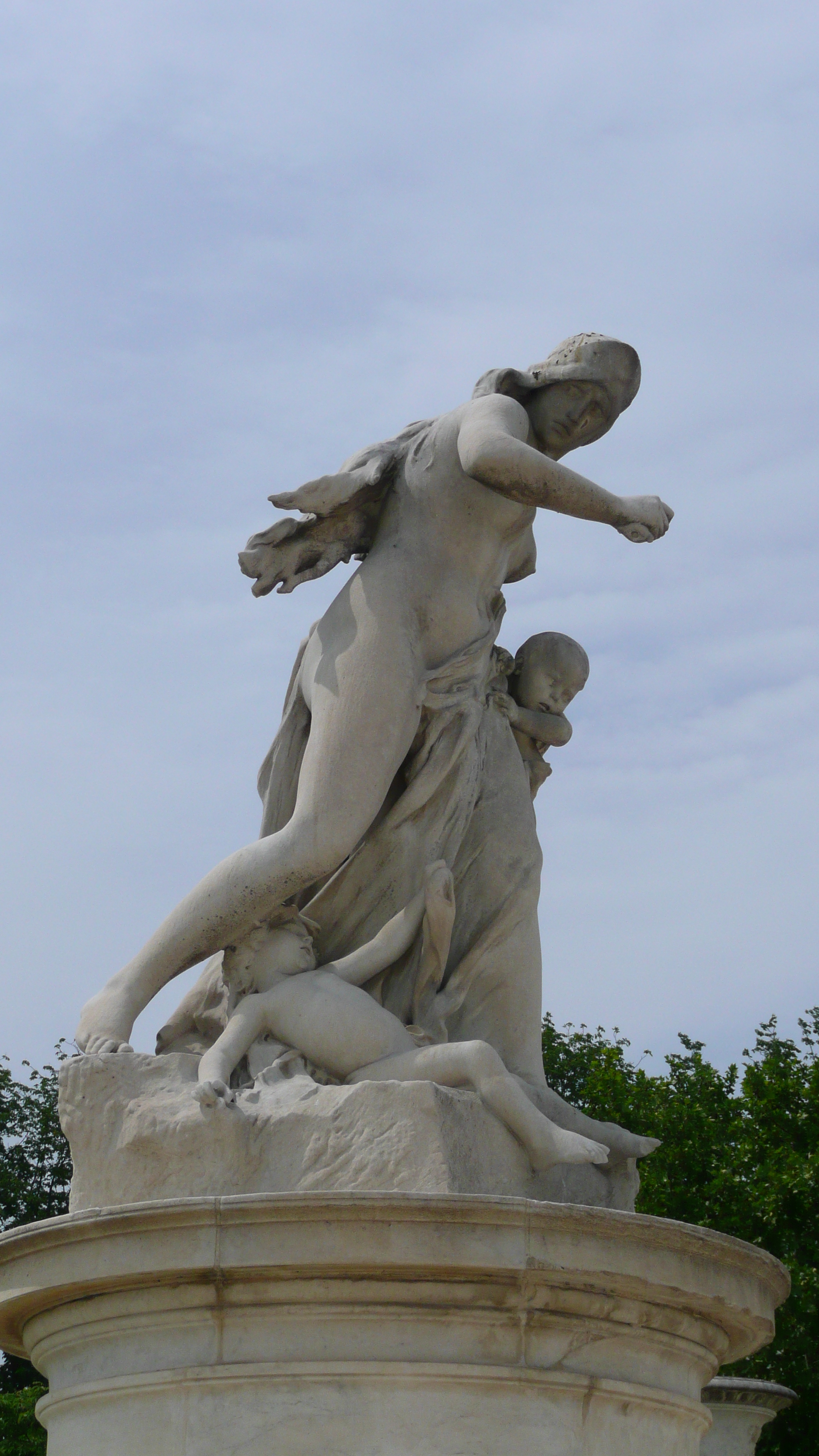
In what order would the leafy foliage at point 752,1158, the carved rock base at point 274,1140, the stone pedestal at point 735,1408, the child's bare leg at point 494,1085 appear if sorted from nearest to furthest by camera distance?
1. the carved rock base at point 274,1140
2. the child's bare leg at point 494,1085
3. the stone pedestal at point 735,1408
4. the leafy foliage at point 752,1158

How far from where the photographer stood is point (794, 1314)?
55.2 feet

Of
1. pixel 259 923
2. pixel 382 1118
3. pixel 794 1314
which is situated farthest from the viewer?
pixel 794 1314

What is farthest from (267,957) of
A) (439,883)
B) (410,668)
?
(410,668)

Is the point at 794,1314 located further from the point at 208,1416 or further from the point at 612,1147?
the point at 208,1416

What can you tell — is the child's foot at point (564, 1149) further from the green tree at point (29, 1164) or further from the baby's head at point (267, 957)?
the green tree at point (29, 1164)

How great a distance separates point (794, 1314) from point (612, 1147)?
35.9ft

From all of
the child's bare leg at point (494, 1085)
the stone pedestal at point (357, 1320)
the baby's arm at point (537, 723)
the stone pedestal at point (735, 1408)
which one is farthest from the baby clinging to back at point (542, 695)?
the stone pedestal at point (735, 1408)

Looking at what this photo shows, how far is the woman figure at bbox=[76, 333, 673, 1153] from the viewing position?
6.87 meters

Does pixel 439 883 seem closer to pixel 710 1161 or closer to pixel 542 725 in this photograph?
pixel 542 725

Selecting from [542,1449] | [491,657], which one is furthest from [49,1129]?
[542,1449]

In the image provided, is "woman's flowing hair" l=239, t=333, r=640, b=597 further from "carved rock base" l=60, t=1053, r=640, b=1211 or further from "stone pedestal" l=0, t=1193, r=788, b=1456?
"stone pedestal" l=0, t=1193, r=788, b=1456

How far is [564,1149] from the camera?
20.3 feet

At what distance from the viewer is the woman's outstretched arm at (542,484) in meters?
7.07

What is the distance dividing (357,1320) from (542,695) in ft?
9.71
